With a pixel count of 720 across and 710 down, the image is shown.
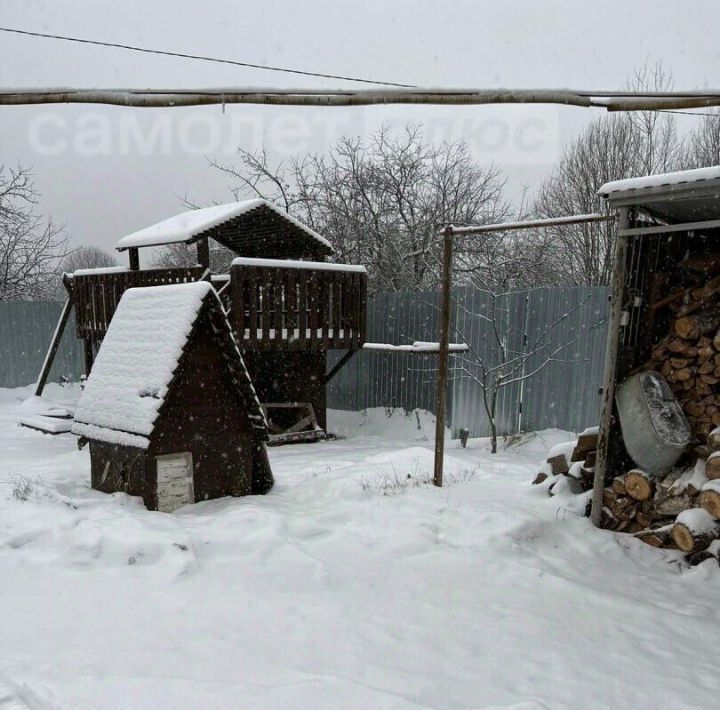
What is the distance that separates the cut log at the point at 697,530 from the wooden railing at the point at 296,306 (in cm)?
690

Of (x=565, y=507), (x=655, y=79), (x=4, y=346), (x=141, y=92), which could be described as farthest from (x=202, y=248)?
(x=655, y=79)

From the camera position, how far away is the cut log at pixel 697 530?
457cm

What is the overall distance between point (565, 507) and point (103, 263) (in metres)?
81.0

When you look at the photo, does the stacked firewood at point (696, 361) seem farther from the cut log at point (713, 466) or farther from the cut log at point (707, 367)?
the cut log at point (713, 466)

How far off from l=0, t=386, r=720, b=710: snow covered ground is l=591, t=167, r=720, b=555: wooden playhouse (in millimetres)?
416

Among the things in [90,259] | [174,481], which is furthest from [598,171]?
[90,259]

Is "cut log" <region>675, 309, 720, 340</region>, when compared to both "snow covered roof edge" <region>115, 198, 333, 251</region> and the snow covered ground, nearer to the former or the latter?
the snow covered ground

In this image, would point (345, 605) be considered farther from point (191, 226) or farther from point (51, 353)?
point (51, 353)

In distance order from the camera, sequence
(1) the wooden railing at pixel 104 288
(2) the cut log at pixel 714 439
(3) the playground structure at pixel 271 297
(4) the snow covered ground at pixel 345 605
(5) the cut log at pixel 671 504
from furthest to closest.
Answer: (1) the wooden railing at pixel 104 288, (3) the playground structure at pixel 271 297, (5) the cut log at pixel 671 504, (2) the cut log at pixel 714 439, (4) the snow covered ground at pixel 345 605

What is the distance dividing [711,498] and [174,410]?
4830mm

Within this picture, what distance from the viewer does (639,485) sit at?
5141mm

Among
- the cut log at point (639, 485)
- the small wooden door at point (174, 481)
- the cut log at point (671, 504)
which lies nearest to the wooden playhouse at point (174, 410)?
the small wooden door at point (174, 481)

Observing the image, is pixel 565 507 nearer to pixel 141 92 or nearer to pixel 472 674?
pixel 472 674

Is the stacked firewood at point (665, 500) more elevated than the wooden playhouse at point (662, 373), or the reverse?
the wooden playhouse at point (662, 373)
